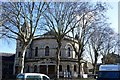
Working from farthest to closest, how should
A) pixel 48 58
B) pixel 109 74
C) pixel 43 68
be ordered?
pixel 48 58 < pixel 43 68 < pixel 109 74

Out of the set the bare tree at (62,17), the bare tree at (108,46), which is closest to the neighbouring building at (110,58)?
the bare tree at (108,46)

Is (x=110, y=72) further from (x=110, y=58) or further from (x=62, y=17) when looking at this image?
(x=110, y=58)

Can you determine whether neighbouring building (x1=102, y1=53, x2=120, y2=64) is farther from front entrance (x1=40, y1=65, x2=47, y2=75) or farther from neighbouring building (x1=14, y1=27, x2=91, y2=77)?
front entrance (x1=40, y1=65, x2=47, y2=75)

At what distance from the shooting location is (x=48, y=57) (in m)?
63.2

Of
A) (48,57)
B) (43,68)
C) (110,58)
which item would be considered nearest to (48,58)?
(48,57)

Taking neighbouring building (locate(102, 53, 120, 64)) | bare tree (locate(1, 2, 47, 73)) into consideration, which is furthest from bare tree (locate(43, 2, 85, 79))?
neighbouring building (locate(102, 53, 120, 64))

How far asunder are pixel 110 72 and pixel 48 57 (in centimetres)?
3839

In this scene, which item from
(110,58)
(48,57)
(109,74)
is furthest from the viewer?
(110,58)

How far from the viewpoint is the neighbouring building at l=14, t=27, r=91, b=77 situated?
6075 cm

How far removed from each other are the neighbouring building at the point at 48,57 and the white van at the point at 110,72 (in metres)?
34.0

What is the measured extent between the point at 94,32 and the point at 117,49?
845 inches

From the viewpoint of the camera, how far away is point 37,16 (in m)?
34.3

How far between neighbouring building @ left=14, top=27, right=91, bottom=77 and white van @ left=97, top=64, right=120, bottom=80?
3404cm

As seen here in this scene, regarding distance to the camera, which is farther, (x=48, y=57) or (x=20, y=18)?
(x=48, y=57)
